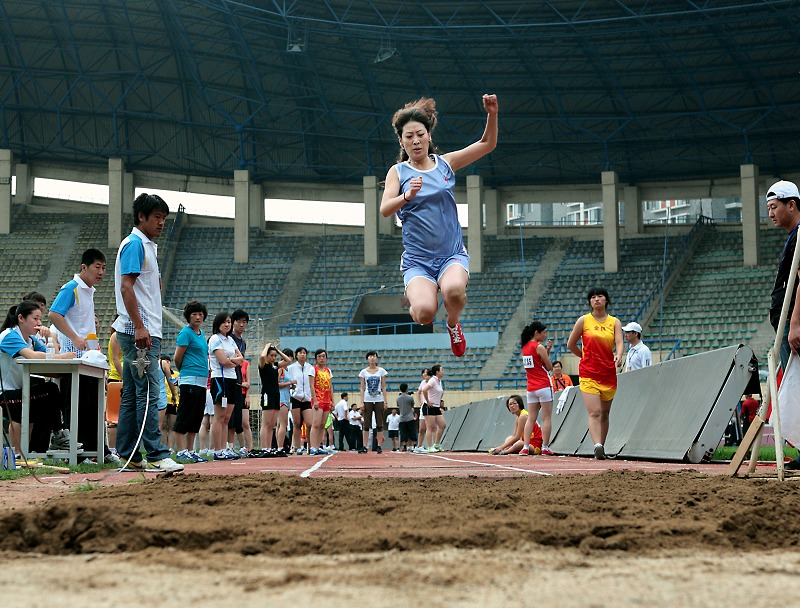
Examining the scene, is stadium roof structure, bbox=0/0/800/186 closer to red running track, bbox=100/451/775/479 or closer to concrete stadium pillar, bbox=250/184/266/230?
concrete stadium pillar, bbox=250/184/266/230

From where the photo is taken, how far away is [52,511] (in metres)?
2.93

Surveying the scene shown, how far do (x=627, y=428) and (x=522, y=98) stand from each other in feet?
94.8

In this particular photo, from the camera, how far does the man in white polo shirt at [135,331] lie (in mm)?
6887

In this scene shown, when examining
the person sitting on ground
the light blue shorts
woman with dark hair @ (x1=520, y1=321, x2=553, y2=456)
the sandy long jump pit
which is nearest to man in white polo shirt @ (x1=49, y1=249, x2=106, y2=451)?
the light blue shorts

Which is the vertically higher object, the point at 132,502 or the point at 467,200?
the point at 467,200

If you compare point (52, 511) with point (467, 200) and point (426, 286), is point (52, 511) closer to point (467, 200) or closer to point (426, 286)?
point (426, 286)

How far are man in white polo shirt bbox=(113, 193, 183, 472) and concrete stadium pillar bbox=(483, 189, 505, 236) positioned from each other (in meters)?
32.4

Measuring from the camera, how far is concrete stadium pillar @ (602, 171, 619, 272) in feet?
117

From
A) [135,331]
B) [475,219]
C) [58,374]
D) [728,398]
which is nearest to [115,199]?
[475,219]

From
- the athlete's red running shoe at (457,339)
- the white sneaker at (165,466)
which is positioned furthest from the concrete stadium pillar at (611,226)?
the white sneaker at (165,466)

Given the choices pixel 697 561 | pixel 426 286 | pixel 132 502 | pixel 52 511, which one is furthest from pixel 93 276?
pixel 697 561

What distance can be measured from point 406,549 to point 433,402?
16.7 metres

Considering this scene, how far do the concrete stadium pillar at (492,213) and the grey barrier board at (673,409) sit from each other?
86.6 feet

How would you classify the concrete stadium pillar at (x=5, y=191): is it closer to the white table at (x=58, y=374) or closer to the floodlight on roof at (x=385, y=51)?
the floodlight on roof at (x=385, y=51)
